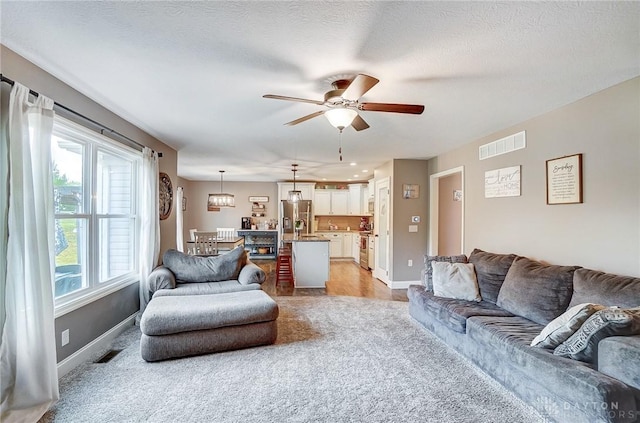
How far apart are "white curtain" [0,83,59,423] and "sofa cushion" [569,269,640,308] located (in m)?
3.95

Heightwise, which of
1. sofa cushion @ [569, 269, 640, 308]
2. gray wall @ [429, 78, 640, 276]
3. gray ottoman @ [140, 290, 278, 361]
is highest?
gray wall @ [429, 78, 640, 276]

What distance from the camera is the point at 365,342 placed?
Result: 329 cm

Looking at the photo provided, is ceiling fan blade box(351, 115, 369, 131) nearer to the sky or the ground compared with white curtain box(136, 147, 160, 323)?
nearer to the sky

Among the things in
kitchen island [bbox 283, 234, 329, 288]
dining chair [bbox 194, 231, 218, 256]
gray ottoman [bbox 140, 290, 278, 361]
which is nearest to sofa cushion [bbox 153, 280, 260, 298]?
gray ottoman [bbox 140, 290, 278, 361]

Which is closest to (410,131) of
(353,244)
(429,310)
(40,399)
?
(429,310)

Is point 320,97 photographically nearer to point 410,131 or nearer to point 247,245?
point 410,131

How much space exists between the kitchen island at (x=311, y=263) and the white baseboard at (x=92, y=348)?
9.08 ft

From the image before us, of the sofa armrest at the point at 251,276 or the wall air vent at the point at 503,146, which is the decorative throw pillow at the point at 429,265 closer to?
the wall air vent at the point at 503,146

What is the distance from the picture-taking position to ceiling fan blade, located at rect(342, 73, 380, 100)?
202cm

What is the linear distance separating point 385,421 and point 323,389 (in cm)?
54

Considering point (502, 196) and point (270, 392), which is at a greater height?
point (502, 196)

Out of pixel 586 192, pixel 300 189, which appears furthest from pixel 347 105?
pixel 300 189

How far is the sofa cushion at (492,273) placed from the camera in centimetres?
335

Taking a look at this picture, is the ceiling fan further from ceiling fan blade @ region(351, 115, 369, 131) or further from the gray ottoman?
the gray ottoman
